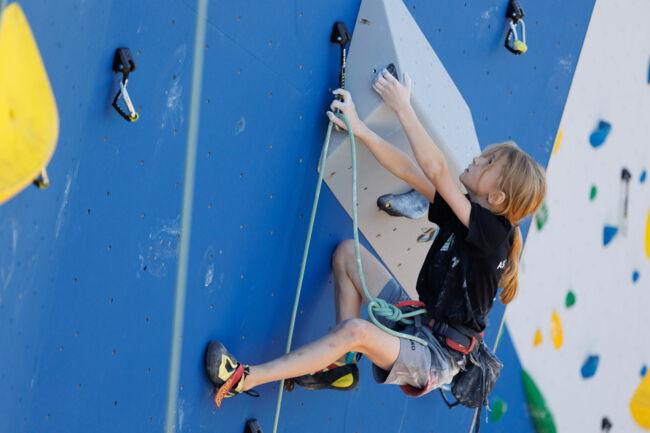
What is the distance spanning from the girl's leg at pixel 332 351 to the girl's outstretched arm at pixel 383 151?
396 mm

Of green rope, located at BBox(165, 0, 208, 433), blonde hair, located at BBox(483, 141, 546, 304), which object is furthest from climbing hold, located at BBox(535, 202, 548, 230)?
green rope, located at BBox(165, 0, 208, 433)

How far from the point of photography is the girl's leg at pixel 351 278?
115 inches

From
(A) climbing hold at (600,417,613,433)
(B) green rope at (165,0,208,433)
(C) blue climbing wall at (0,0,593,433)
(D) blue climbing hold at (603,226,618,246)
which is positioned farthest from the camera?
(A) climbing hold at (600,417,613,433)

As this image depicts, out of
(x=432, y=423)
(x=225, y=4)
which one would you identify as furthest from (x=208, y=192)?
(x=432, y=423)

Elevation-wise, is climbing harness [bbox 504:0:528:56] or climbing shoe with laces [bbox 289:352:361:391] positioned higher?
climbing harness [bbox 504:0:528:56]

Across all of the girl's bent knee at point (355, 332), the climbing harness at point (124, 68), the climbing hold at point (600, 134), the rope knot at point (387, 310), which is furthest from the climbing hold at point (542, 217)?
the climbing harness at point (124, 68)

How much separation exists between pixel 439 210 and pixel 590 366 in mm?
1517

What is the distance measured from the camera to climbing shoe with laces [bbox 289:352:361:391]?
2.88 meters

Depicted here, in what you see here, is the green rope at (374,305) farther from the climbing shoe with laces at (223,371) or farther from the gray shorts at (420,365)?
the climbing shoe with laces at (223,371)

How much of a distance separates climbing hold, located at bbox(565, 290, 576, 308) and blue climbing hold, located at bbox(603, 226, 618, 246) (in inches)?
10.0

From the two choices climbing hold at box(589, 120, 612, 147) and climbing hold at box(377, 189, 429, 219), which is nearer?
climbing hold at box(377, 189, 429, 219)

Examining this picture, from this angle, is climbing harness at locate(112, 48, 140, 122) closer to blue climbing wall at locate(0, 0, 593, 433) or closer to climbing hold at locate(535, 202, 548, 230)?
blue climbing wall at locate(0, 0, 593, 433)

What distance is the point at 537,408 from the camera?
3889 mm

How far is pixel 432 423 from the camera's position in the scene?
11.4ft
